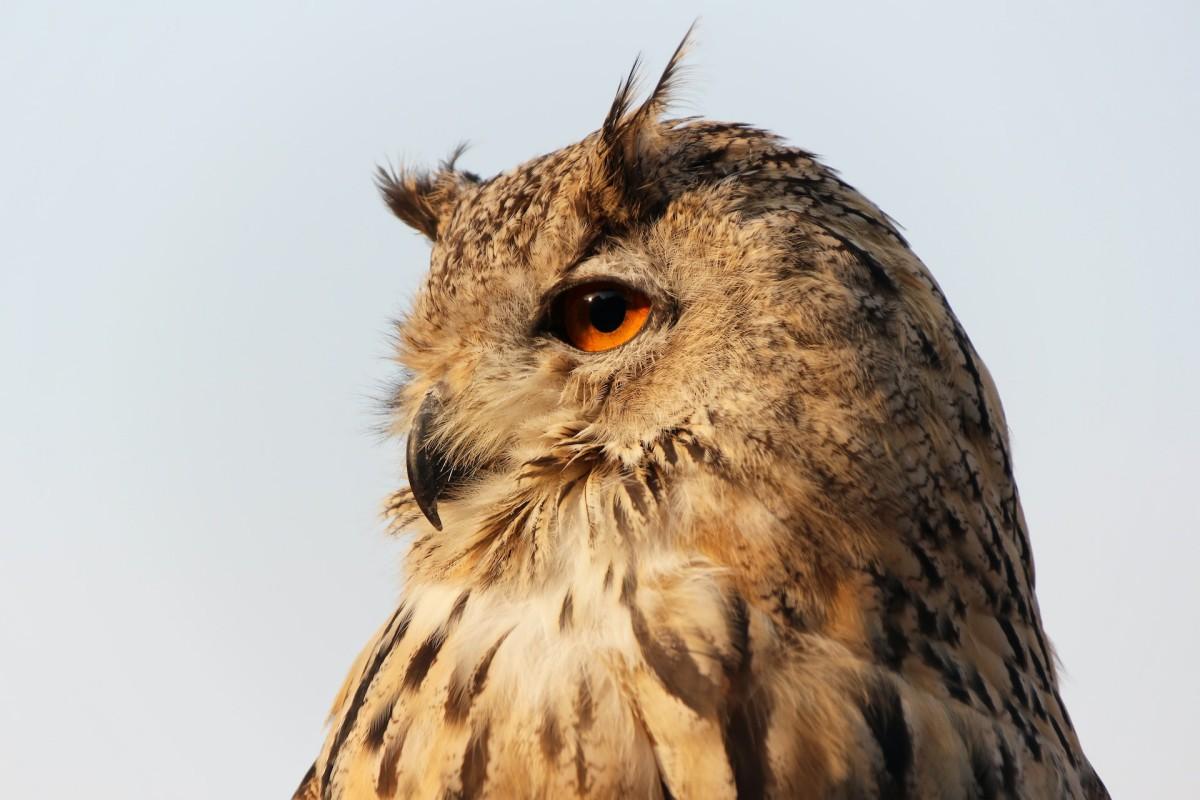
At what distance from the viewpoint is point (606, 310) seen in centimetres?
199

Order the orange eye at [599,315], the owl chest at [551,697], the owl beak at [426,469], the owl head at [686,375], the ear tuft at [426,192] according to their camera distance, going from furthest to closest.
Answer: the ear tuft at [426,192], the owl beak at [426,469], the orange eye at [599,315], the owl head at [686,375], the owl chest at [551,697]

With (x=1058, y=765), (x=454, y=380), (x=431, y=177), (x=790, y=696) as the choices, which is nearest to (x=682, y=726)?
(x=790, y=696)

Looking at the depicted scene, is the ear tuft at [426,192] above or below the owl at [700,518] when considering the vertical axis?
above

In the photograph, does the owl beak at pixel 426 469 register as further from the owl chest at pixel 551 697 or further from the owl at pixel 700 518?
the owl chest at pixel 551 697

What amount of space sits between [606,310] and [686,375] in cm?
20

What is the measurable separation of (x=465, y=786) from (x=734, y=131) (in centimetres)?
111

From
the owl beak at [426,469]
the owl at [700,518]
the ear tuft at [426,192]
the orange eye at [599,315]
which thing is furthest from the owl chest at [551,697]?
the ear tuft at [426,192]

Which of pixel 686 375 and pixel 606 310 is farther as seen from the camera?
pixel 606 310

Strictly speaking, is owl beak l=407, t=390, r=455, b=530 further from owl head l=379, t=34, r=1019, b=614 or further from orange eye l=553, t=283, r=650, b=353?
orange eye l=553, t=283, r=650, b=353

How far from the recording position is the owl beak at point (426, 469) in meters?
2.07

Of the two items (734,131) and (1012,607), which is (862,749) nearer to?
(1012,607)

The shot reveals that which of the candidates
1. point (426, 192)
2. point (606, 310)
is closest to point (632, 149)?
point (606, 310)

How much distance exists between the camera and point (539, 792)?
161 cm

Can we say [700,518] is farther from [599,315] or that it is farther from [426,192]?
[426,192]
